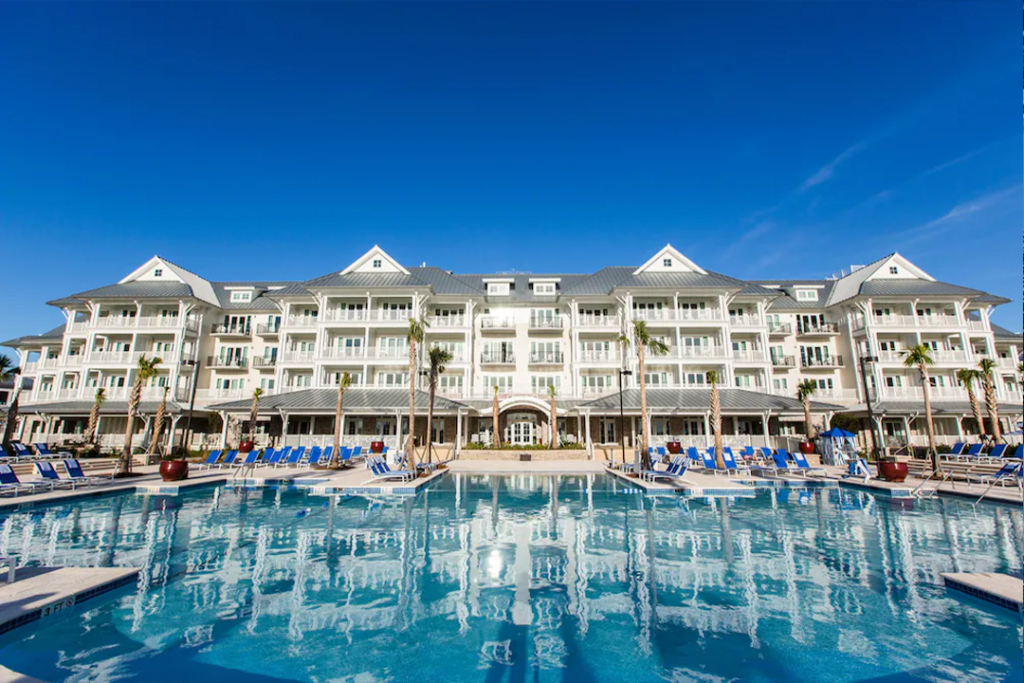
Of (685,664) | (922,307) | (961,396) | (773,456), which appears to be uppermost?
(922,307)

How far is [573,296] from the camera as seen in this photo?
113ft

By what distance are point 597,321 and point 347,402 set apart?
18.8m

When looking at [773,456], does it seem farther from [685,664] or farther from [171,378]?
[171,378]

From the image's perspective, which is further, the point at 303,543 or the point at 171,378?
the point at 171,378

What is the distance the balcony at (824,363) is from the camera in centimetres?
3581

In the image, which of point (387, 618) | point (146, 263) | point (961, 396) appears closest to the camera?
point (387, 618)

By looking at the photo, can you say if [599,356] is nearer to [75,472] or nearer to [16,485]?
[75,472]

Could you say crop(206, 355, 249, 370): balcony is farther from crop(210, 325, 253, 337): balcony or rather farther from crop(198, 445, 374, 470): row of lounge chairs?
crop(198, 445, 374, 470): row of lounge chairs

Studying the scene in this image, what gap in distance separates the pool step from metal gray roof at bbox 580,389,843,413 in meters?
21.1

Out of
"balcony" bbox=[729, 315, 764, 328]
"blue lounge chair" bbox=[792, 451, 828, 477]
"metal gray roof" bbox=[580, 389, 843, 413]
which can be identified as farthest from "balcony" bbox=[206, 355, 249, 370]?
"balcony" bbox=[729, 315, 764, 328]

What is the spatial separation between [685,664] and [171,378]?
131 ft

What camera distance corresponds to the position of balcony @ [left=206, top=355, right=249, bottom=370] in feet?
119

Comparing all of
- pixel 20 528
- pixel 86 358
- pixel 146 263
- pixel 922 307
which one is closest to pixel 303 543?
pixel 20 528

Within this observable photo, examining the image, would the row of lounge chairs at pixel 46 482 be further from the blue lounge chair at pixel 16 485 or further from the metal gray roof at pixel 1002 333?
the metal gray roof at pixel 1002 333
